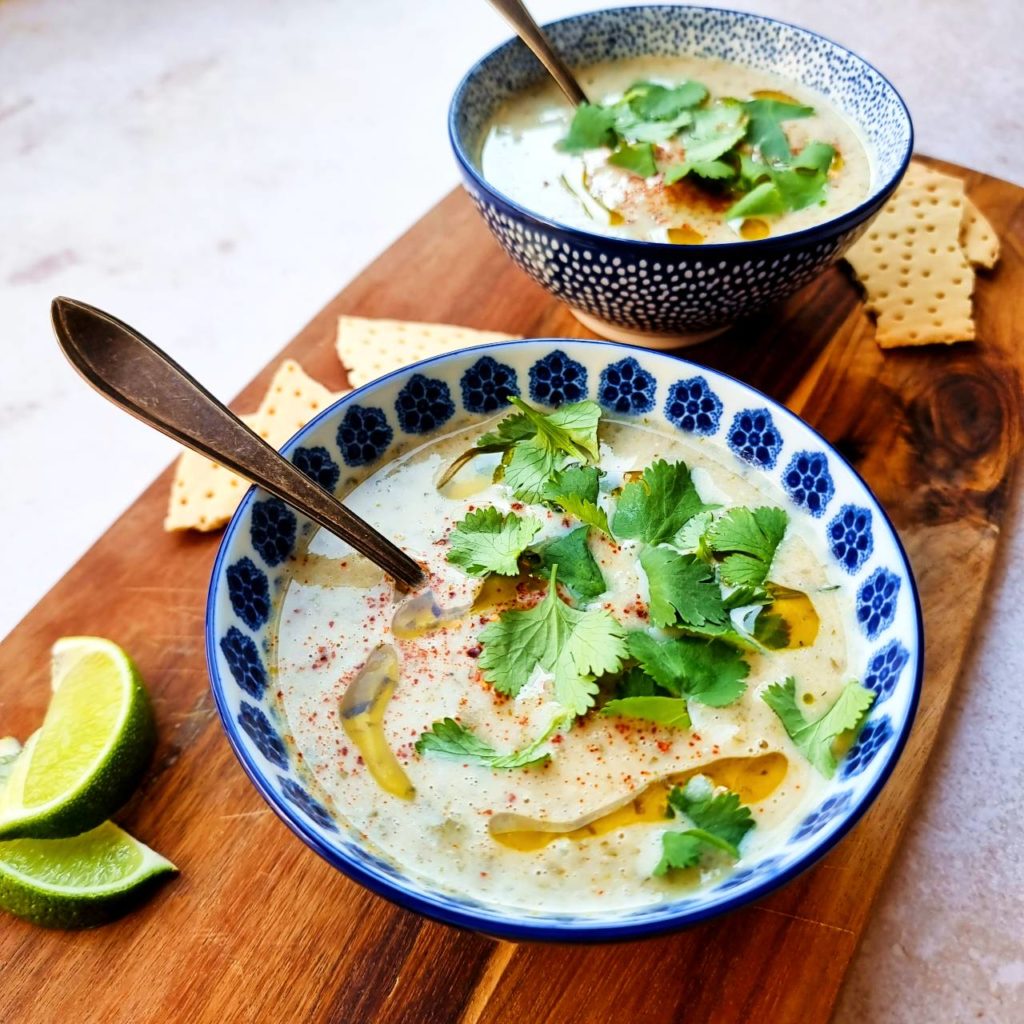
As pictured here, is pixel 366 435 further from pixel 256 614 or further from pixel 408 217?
pixel 408 217

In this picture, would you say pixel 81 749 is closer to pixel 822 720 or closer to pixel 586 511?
pixel 586 511

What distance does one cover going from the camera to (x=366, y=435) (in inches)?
53.7

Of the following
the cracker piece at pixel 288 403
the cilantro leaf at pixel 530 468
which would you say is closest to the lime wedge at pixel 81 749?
the cracker piece at pixel 288 403

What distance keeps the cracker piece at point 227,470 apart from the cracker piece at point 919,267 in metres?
0.93

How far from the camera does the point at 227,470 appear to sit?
1.40 metres

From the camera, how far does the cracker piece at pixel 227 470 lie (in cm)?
149

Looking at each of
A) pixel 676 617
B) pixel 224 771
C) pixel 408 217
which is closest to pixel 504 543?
pixel 676 617

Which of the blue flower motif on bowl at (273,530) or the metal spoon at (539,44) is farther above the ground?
the blue flower motif on bowl at (273,530)

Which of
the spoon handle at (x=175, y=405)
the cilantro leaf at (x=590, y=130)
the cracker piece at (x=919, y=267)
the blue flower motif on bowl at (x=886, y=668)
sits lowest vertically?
the cracker piece at (x=919, y=267)

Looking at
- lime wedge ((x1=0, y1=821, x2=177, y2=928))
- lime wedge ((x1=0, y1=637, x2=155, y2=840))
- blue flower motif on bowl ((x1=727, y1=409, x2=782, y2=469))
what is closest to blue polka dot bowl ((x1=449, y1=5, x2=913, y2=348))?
blue flower motif on bowl ((x1=727, y1=409, x2=782, y2=469))

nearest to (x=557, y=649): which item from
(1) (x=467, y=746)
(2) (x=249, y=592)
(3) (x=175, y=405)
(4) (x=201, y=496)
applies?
(1) (x=467, y=746)

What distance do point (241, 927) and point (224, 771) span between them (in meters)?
0.20

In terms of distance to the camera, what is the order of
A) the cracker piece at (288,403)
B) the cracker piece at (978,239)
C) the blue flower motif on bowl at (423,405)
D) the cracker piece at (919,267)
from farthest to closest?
the cracker piece at (978,239), the cracker piece at (919,267), the cracker piece at (288,403), the blue flower motif on bowl at (423,405)

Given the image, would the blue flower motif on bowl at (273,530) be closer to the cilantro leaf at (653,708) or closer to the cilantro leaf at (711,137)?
the cilantro leaf at (653,708)
